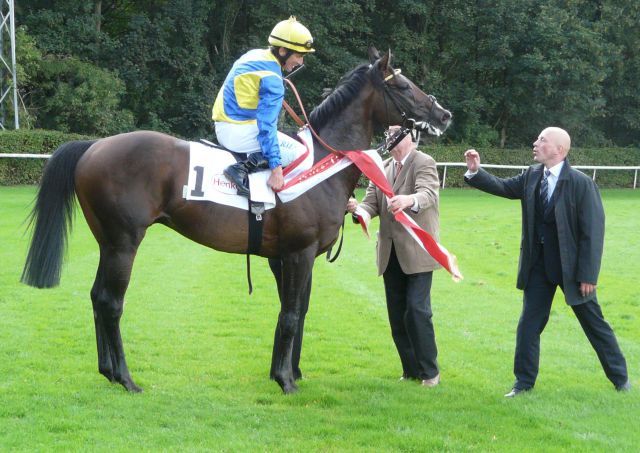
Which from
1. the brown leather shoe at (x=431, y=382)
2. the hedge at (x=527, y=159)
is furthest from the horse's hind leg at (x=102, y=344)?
the hedge at (x=527, y=159)

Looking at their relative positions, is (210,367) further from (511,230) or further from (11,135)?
(11,135)

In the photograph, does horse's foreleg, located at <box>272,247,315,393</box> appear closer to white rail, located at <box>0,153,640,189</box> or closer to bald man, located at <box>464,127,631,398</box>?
bald man, located at <box>464,127,631,398</box>

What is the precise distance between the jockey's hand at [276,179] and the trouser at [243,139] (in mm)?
213

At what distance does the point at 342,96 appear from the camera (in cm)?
624

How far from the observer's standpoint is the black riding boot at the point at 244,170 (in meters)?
5.75

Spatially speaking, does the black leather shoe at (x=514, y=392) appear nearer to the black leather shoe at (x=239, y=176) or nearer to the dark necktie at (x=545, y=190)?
the dark necktie at (x=545, y=190)

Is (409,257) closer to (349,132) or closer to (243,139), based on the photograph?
(349,132)

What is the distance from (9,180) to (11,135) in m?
1.26

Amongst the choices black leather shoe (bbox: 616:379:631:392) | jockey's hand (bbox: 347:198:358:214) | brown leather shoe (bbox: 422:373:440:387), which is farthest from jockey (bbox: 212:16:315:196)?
black leather shoe (bbox: 616:379:631:392)

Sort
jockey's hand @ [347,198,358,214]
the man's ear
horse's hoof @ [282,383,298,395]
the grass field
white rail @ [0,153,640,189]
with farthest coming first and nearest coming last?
white rail @ [0,153,640,189] < jockey's hand @ [347,198,358,214] < the man's ear < horse's hoof @ [282,383,298,395] < the grass field

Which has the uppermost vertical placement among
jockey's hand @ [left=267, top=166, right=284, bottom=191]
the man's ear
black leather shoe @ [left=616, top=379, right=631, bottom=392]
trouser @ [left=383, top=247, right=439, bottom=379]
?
the man's ear

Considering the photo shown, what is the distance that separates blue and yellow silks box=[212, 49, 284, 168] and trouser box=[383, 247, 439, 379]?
4.94 feet

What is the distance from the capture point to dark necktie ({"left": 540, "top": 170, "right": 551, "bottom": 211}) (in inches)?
243

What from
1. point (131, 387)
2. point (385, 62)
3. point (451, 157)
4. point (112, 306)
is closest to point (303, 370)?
point (131, 387)
